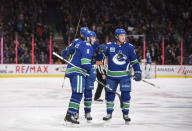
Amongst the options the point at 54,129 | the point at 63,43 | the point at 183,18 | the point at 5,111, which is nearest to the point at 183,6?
the point at 183,18

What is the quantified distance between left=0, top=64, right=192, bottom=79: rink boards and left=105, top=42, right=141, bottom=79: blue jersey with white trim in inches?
602

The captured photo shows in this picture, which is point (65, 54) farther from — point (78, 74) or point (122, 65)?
point (122, 65)

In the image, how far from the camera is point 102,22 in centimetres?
2772

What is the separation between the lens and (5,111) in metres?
10.1

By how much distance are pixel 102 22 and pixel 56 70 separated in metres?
4.70

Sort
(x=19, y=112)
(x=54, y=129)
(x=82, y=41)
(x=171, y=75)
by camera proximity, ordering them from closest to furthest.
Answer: (x=54, y=129), (x=82, y=41), (x=19, y=112), (x=171, y=75)

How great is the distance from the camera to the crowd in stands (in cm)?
2486

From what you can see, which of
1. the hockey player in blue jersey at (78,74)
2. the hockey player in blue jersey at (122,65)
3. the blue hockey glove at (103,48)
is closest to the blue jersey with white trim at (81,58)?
the hockey player in blue jersey at (78,74)

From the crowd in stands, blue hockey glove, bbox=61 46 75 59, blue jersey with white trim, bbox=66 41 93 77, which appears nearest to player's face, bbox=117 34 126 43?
blue jersey with white trim, bbox=66 41 93 77

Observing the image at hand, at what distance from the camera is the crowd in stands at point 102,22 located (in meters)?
24.9

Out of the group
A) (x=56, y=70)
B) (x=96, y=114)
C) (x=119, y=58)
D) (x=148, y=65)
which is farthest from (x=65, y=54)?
(x=56, y=70)

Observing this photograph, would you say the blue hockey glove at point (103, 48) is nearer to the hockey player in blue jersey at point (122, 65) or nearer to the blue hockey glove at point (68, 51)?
the hockey player in blue jersey at point (122, 65)

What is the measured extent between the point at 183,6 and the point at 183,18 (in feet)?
3.81

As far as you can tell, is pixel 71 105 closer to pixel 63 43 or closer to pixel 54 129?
pixel 54 129
